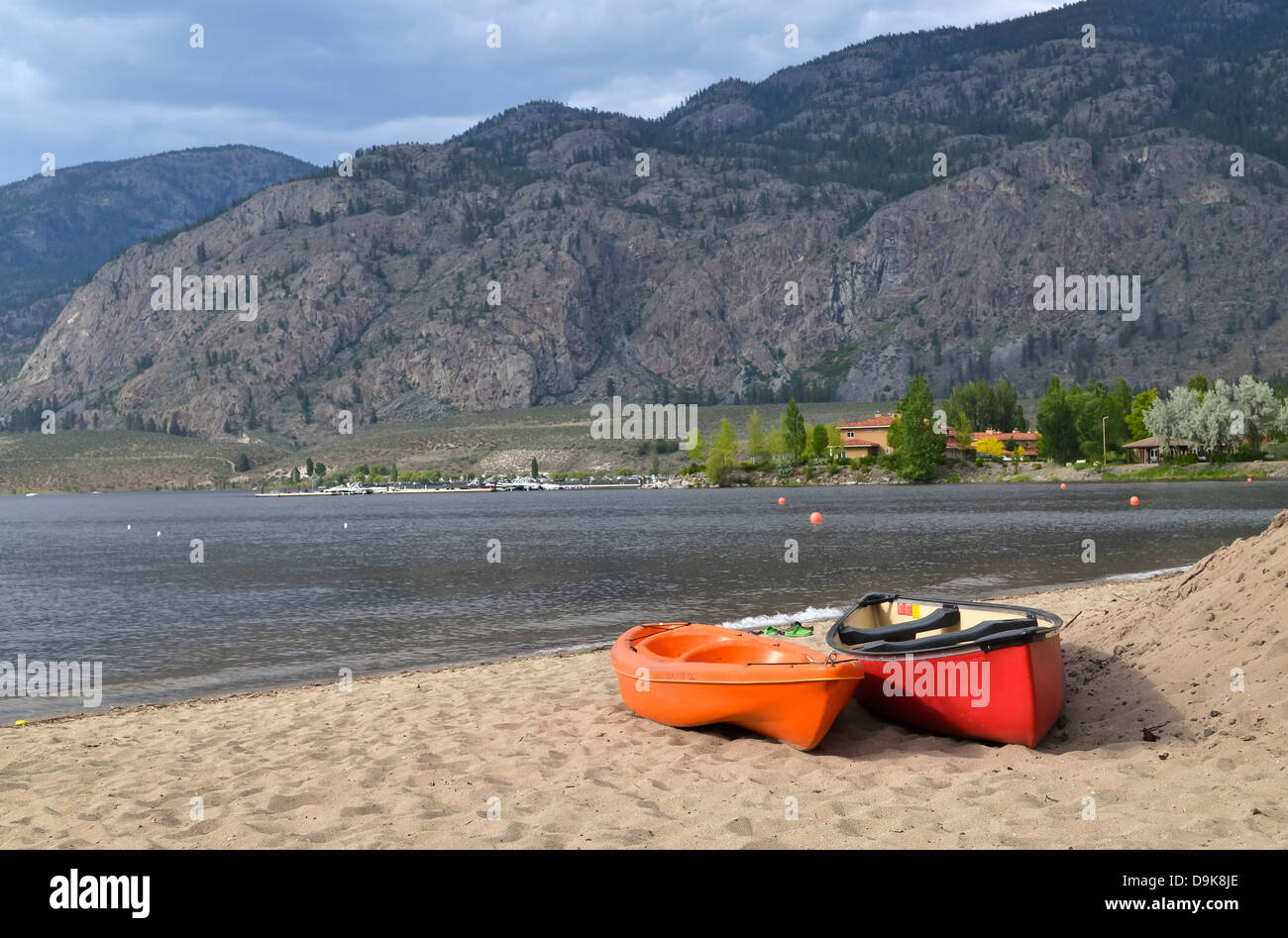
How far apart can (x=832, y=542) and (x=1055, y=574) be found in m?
20.6

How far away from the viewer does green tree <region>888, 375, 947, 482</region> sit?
144m

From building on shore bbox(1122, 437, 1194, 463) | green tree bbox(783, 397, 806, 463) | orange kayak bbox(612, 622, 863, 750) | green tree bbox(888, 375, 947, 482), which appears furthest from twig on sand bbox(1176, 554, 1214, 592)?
green tree bbox(783, 397, 806, 463)

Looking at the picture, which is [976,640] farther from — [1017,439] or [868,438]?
[868,438]

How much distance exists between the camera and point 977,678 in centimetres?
1161

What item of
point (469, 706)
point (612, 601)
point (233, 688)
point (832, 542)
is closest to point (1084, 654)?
point (469, 706)

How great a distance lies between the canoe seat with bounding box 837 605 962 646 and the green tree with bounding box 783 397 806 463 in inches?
6098

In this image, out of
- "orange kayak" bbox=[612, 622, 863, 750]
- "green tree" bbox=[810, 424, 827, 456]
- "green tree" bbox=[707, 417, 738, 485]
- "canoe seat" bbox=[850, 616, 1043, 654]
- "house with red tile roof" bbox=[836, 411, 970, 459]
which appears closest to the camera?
"orange kayak" bbox=[612, 622, 863, 750]

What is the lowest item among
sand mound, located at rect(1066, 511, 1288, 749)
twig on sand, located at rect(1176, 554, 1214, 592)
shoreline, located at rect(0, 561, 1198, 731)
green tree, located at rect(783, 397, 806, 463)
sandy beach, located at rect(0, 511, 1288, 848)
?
shoreline, located at rect(0, 561, 1198, 731)

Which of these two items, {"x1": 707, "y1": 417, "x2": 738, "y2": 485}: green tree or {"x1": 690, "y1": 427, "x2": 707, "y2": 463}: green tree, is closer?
{"x1": 707, "y1": 417, "x2": 738, "y2": 485}: green tree

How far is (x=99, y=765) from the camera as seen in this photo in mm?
12414

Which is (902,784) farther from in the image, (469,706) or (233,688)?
(233,688)

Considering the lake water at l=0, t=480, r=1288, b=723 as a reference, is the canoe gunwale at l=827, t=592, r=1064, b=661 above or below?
above

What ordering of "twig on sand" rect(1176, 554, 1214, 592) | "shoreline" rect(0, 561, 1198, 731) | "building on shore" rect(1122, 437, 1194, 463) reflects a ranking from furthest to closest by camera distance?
"building on shore" rect(1122, 437, 1194, 463)
"shoreline" rect(0, 561, 1198, 731)
"twig on sand" rect(1176, 554, 1214, 592)

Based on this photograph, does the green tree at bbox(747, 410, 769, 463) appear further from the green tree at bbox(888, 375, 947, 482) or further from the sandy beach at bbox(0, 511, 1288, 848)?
the sandy beach at bbox(0, 511, 1288, 848)
